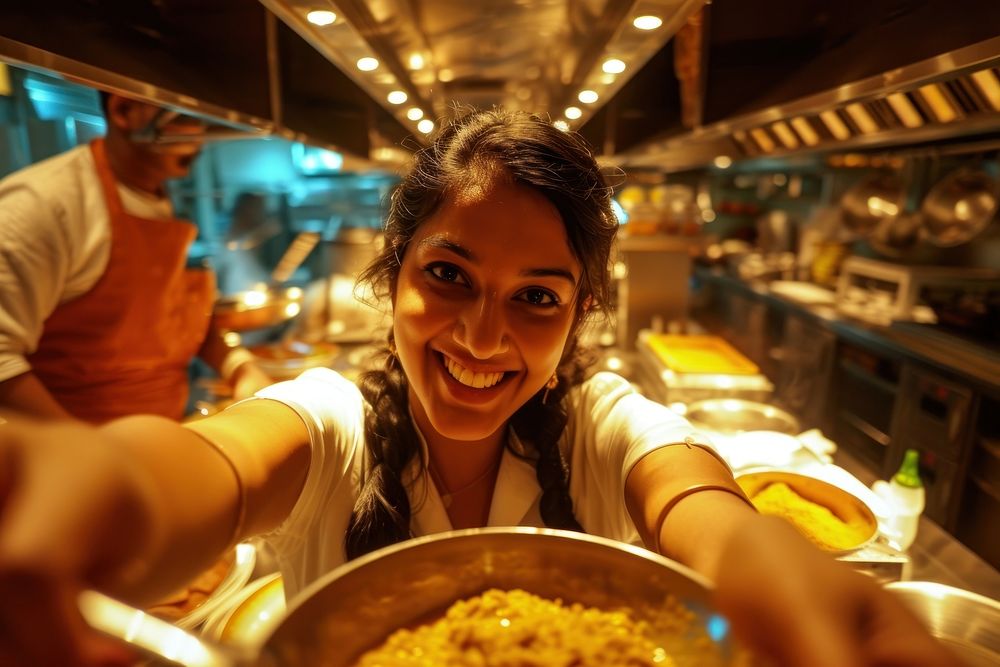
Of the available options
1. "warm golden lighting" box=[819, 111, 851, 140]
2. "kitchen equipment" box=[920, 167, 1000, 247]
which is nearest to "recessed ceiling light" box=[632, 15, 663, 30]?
"warm golden lighting" box=[819, 111, 851, 140]

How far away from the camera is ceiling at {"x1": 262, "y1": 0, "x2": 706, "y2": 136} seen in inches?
43.5

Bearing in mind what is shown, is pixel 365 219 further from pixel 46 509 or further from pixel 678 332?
pixel 46 509

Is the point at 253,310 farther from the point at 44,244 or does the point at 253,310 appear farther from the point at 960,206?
the point at 960,206

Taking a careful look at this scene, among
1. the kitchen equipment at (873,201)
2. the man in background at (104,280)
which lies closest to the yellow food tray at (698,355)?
the man in background at (104,280)

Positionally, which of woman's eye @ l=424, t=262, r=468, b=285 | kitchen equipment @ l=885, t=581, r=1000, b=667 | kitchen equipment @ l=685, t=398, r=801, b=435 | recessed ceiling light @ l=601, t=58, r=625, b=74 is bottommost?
kitchen equipment @ l=685, t=398, r=801, b=435

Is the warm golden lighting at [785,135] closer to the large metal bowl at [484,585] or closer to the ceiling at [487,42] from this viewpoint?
the ceiling at [487,42]

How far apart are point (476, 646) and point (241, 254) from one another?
555 cm

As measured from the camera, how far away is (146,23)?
1.37m

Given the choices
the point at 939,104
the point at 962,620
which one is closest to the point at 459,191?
the point at 962,620

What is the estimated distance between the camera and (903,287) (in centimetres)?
383

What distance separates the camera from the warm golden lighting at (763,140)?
331cm

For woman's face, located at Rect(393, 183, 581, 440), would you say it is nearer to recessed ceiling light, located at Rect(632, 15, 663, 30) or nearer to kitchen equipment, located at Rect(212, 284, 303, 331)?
recessed ceiling light, located at Rect(632, 15, 663, 30)

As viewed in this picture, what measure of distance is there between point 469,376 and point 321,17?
2.48 ft

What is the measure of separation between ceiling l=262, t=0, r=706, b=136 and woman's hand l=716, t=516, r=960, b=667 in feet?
3.13
